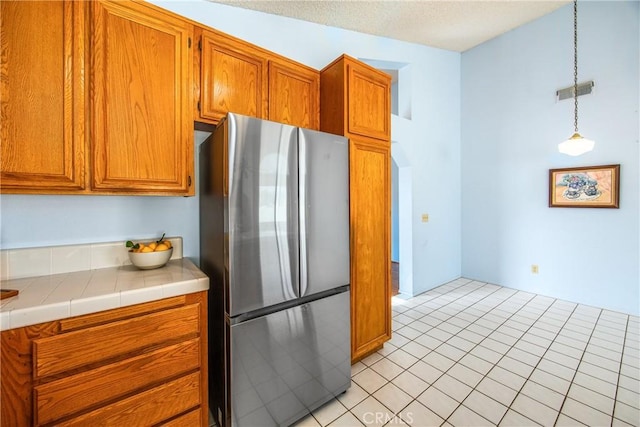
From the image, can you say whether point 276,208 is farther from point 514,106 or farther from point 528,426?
point 514,106

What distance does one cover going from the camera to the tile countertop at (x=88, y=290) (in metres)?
0.98

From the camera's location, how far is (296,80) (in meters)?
2.01

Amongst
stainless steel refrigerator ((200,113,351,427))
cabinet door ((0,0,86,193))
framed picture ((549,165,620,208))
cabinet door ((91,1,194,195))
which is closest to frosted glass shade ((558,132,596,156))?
framed picture ((549,165,620,208))

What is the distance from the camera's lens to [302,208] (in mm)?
1543

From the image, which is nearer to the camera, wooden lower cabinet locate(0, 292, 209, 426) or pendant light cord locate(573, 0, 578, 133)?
wooden lower cabinet locate(0, 292, 209, 426)

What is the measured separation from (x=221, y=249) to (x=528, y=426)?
207 cm

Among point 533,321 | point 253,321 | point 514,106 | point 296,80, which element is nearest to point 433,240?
point 533,321

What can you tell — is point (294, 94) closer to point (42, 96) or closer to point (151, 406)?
point (42, 96)

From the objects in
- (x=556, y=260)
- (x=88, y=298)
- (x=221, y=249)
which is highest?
(x=221, y=249)

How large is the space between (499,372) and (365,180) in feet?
6.00

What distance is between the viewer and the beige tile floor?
159 centimetres

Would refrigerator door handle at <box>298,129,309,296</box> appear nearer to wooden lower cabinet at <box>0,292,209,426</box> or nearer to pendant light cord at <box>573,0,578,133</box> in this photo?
wooden lower cabinet at <box>0,292,209,426</box>

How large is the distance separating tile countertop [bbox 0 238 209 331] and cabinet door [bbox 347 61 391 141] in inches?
59.3

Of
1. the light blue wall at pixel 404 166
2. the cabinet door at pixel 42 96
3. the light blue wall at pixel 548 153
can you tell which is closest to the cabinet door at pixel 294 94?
the light blue wall at pixel 404 166
